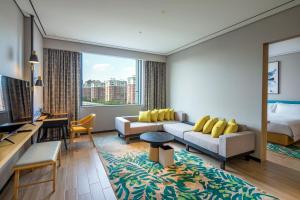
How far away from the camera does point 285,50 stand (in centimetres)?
509

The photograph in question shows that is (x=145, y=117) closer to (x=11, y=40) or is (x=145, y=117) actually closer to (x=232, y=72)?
(x=232, y=72)

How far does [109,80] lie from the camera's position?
5.48 meters

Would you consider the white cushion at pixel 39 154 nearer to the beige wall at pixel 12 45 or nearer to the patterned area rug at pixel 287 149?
the beige wall at pixel 12 45

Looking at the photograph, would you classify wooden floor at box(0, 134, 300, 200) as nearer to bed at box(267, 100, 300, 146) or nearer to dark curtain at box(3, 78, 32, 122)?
dark curtain at box(3, 78, 32, 122)

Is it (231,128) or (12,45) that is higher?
(12,45)

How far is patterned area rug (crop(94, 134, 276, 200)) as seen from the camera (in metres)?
2.06

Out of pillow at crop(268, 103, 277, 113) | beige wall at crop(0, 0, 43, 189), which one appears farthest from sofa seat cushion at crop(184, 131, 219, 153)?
pillow at crop(268, 103, 277, 113)

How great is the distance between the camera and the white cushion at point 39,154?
6.39ft

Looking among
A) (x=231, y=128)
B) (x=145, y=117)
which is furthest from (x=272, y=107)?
(x=145, y=117)

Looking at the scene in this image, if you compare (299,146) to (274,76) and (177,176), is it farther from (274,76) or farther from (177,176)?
(177,176)

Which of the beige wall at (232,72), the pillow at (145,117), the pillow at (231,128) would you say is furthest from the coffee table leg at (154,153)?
the beige wall at (232,72)

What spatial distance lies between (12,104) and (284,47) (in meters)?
6.67

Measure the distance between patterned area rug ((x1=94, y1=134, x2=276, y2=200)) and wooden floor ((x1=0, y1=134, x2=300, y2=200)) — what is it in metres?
0.17

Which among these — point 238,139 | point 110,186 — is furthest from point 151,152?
point 238,139
